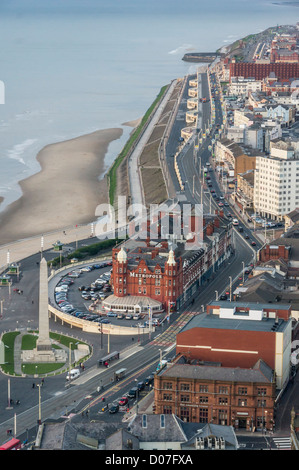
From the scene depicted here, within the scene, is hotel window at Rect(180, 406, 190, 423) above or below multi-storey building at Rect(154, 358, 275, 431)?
below

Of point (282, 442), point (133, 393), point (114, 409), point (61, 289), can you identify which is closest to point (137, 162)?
point (61, 289)

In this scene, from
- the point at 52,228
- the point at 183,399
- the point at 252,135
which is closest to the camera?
the point at 183,399

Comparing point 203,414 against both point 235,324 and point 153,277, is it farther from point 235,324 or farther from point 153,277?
point 153,277

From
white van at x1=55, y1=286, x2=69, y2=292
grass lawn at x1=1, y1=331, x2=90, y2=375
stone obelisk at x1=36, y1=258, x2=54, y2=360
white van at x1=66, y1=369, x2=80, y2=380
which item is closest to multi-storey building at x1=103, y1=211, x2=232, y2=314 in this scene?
white van at x1=55, y1=286, x2=69, y2=292

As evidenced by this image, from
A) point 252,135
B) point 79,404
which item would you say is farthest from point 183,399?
point 252,135

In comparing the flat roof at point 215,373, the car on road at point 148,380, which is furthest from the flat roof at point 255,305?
the flat roof at point 215,373

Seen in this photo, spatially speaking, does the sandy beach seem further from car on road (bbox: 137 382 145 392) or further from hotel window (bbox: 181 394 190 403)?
hotel window (bbox: 181 394 190 403)
